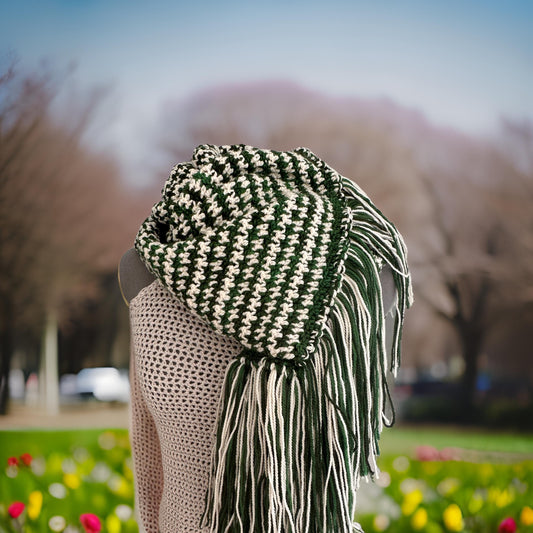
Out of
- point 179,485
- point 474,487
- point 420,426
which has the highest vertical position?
point 179,485

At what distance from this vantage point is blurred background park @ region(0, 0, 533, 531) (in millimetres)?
2285

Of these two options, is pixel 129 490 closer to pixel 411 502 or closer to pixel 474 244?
pixel 411 502

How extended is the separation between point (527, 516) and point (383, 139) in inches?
58.4

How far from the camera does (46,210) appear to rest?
85.3 inches

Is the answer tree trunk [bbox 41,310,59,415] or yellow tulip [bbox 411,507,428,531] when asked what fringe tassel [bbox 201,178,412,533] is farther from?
tree trunk [bbox 41,310,59,415]

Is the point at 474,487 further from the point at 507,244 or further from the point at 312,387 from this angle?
the point at 312,387

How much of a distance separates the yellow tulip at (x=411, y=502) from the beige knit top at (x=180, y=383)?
4.64 feet

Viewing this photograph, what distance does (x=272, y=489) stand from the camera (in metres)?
0.66

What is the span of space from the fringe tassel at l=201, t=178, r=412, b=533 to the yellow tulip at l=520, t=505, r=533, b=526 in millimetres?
1585

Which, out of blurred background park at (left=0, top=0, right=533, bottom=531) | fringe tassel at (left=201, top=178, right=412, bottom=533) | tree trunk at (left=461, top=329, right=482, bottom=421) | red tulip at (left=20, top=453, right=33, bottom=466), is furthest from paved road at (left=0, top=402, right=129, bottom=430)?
fringe tassel at (left=201, top=178, right=412, bottom=533)

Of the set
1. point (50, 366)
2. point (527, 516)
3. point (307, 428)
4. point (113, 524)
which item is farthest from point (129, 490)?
point (307, 428)

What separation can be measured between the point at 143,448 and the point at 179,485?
0.45 feet

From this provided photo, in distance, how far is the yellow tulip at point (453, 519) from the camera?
6.40 ft

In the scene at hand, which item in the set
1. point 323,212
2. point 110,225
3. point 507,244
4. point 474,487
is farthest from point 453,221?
point 323,212
